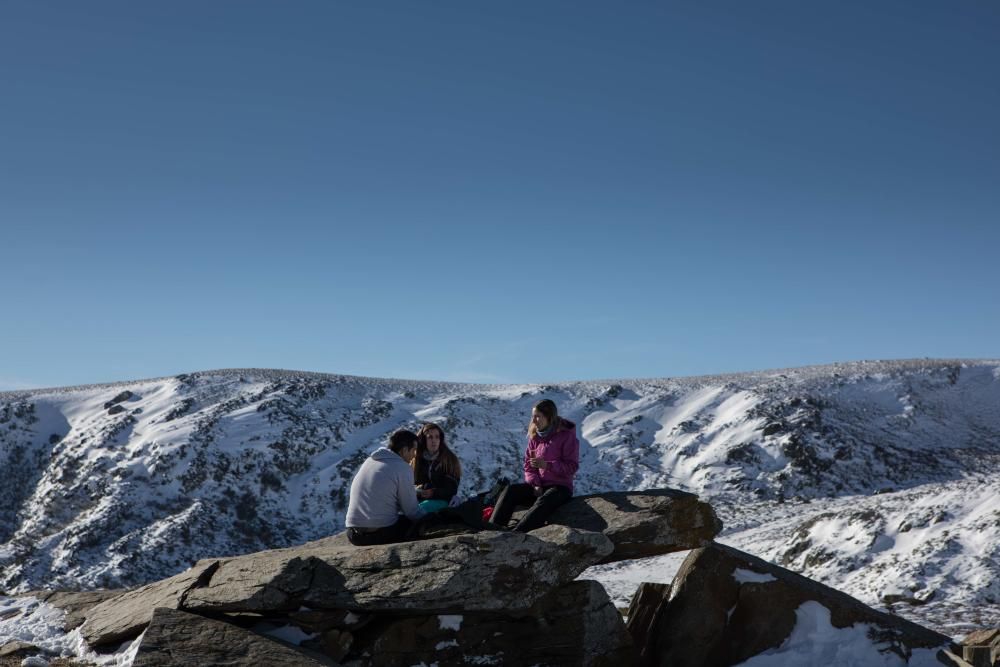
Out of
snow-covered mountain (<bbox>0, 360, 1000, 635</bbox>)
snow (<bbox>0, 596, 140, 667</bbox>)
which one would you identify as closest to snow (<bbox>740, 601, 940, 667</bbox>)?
snow-covered mountain (<bbox>0, 360, 1000, 635</bbox>)

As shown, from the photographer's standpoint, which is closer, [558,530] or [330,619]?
[330,619]

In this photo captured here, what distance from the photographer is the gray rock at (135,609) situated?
13953 mm

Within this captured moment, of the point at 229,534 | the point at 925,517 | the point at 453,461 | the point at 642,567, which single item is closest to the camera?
Answer: the point at 453,461

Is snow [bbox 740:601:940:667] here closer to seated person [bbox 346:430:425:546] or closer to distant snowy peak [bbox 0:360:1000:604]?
seated person [bbox 346:430:425:546]

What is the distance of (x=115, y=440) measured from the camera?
4869cm

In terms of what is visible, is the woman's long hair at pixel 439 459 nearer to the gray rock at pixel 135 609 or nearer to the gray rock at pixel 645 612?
the gray rock at pixel 135 609

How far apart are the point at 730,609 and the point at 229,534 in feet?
101

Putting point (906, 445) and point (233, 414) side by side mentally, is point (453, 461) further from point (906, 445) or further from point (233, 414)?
point (906, 445)

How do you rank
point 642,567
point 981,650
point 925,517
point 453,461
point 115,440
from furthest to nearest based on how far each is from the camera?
point 115,440
point 642,567
point 925,517
point 453,461
point 981,650

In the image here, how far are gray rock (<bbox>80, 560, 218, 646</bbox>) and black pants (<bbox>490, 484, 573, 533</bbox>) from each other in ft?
19.0

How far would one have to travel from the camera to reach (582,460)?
50.9 m

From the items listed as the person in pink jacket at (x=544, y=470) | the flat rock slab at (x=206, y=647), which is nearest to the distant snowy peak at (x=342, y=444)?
the flat rock slab at (x=206, y=647)

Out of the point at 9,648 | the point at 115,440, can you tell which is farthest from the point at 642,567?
the point at 115,440

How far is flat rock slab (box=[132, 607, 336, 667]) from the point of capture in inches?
476
